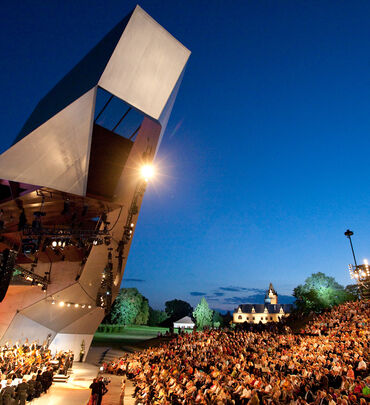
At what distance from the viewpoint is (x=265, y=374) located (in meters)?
9.45

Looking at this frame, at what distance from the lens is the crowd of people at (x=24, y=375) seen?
7750mm

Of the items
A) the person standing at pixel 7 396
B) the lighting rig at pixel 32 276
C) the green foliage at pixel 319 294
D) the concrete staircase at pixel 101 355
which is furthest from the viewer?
the green foliage at pixel 319 294

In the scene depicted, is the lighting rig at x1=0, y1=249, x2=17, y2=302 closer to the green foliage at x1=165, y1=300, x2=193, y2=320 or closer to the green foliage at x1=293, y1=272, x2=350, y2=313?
the green foliage at x1=293, y1=272, x2=350, y2=313

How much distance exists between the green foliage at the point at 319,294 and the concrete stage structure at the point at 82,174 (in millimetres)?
38102

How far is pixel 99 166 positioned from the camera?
46.1ft

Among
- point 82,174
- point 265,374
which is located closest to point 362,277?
point 265,374

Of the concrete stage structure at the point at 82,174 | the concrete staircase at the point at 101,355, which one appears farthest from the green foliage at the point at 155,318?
the concrete stage structure at the point at 82,174

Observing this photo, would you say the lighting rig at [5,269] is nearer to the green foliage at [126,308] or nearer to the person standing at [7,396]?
the person standing at [7,396]

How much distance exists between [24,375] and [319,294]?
161 feet

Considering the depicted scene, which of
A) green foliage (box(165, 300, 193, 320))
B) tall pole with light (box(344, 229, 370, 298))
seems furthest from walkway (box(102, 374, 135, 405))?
green foliage (box(165, 300, 193, 320))

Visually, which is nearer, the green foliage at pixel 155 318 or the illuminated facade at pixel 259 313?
the illuminated facade at pixel 259 313

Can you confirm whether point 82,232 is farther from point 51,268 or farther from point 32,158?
point 51,268

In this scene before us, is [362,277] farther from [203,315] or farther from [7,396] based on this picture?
[203,315]

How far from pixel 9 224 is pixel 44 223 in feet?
11.8
